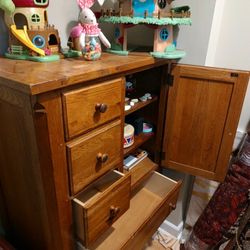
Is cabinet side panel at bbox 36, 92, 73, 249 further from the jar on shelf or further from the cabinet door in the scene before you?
the cabinet door

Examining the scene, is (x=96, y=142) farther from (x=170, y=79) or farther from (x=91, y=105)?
(x=170, y=79)

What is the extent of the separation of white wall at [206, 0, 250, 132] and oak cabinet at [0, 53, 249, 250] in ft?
0.92

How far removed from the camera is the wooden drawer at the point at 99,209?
27.9 inches

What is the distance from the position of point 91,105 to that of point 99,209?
1.07ft

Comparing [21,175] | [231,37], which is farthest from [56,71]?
[231,37]

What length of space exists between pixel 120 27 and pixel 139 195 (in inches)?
32.7

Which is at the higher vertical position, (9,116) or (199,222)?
(9,116)

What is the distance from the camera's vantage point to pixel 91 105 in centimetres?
68

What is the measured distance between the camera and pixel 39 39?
2.49 feet

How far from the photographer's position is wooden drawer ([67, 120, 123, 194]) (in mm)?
678

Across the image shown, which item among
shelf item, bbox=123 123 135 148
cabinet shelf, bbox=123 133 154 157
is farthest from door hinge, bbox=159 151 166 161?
shelf item, bbox=123 123 135 148

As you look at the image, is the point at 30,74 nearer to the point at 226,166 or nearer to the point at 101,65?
the point at 101,65

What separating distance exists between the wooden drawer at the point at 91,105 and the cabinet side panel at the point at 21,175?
0.10 m

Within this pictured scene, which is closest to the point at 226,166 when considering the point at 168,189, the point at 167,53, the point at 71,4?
the point at 168,189
